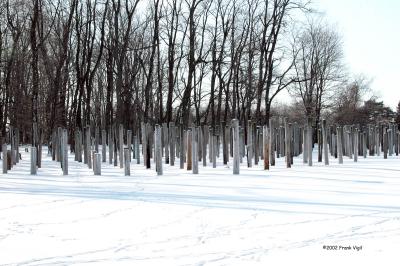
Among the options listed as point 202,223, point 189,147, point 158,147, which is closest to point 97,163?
point 158,147

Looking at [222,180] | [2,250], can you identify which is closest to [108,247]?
[2,250]

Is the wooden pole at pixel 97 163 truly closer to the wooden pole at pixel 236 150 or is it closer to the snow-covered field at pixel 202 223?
the snow-covered field at pixel 202 223

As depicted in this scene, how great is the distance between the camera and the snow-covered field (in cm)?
398

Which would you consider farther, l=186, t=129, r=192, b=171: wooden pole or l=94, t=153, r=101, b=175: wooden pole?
l=186, t=129, r=192, b=171: wooden pole

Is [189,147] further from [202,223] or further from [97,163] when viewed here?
[202,223]

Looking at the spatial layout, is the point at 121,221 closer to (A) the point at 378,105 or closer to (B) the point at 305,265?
(B) the point at 305,265

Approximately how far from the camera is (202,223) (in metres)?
5.24

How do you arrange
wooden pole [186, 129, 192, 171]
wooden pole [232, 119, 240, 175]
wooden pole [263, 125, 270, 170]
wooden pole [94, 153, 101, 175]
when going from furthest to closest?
wooden pole [263, 125, 270, 170] < wooden pole [186, 129, 192, 171] < wooden pole [94, 153, 101, 175] < wooden pole [232, 119, 240, 175]

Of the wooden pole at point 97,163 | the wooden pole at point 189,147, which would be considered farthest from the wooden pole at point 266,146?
the wooden pole at point 97,163

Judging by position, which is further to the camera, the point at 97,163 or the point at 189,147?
the point at 189,147

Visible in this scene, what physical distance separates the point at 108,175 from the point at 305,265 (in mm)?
7754

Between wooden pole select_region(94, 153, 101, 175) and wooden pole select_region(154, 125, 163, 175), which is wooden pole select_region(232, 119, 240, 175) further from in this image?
wooden pole select_region(94, 153, 101, 175)

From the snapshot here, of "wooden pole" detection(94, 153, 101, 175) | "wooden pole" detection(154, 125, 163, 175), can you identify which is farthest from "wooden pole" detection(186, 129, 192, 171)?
"wooden pole" detection(94, 153, 101, 175)

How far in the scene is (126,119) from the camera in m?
23.9
